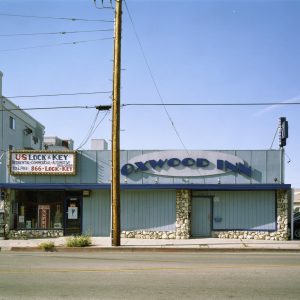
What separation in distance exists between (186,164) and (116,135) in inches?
206

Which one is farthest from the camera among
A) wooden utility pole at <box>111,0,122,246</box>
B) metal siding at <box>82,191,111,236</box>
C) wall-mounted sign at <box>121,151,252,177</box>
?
metal siding at <box>82,191,111,236</box>

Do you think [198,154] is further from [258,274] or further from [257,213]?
[258,274]

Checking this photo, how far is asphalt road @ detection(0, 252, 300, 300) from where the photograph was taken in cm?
860

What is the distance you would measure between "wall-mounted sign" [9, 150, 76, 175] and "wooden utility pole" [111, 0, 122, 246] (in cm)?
465

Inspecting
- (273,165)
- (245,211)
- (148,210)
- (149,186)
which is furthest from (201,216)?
(273,165)

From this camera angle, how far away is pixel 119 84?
19203 millimetres

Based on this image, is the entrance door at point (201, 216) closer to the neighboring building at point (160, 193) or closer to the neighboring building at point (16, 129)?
the neighboring building at point (160, 193)

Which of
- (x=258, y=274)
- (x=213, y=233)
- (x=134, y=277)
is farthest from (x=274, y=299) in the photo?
(x=213, y=233)

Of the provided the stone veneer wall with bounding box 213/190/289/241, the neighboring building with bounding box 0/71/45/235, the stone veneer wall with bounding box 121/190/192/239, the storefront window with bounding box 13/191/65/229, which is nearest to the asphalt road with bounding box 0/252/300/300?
the stone veneer wall with bounding box 213/190/289/241

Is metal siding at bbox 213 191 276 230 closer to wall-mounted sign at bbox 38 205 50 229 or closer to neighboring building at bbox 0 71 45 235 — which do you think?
wall-mounted sign at bbox 38 205 50 229

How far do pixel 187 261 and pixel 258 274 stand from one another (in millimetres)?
3167

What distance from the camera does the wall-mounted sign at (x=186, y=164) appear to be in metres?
22.6

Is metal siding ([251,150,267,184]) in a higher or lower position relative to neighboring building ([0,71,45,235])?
lower

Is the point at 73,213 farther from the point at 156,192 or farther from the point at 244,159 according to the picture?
the point at 244,159
